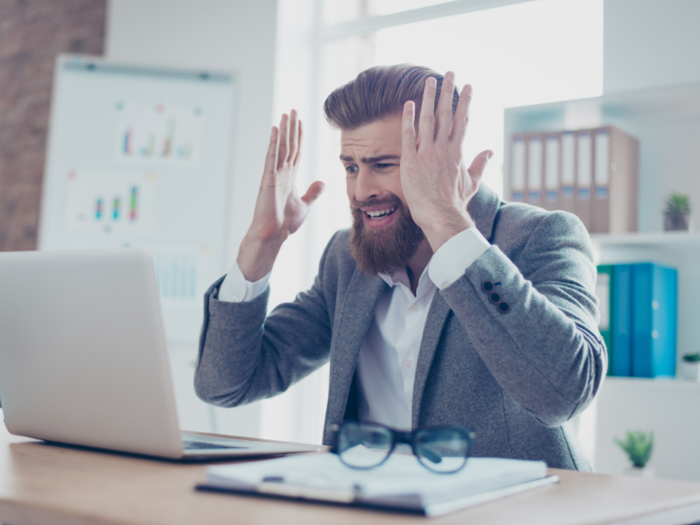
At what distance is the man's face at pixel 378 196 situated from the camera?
1.45 meters

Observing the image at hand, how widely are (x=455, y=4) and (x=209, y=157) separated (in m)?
1.31

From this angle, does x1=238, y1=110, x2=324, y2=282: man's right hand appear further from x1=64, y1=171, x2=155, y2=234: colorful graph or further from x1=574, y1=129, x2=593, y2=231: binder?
x1=64, y1=171, x2=155, y2=234: colorful graph

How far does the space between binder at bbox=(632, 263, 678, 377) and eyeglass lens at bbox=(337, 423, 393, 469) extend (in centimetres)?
147

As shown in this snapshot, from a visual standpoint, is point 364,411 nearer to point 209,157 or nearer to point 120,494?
point 120,494

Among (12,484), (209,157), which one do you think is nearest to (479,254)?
(12,484)

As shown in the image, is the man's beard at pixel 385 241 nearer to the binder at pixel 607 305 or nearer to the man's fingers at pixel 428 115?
the man's fingers at pixel 428 115

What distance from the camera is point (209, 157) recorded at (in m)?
2.72

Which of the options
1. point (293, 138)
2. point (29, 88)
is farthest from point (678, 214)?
point (29, 88)

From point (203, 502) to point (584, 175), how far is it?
5.88 ft

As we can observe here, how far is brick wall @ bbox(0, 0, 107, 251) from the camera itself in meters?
3.47

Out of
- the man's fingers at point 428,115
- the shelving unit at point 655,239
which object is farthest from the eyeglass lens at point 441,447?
the shelving unit at point 655,239

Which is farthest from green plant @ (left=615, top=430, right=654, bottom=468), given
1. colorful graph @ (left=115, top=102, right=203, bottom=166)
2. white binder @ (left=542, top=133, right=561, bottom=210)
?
colorful graph @ (left=115, top=102, right=203, bottom=166)

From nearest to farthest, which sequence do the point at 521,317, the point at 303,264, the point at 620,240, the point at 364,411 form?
1. the point at 521,317
2. the point at 364,411
3. the point at 620,240
4. the point at 303,264

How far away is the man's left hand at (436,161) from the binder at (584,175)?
39.8 inches
